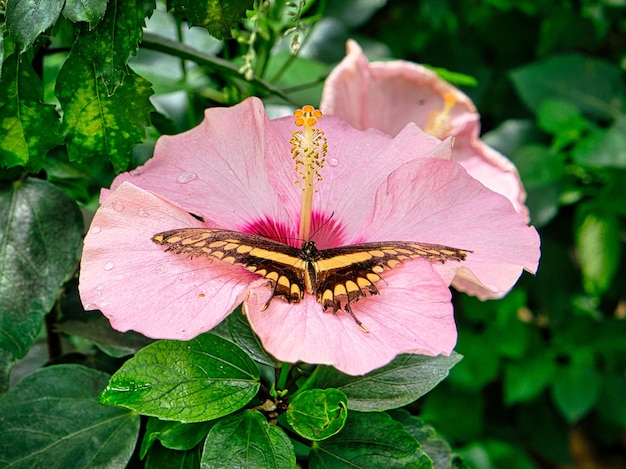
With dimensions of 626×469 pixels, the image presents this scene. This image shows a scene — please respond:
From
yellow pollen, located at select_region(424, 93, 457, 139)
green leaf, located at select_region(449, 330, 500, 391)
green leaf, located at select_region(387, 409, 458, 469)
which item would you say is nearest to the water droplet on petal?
green leaf, located at select_region(387, 409, 458, 469)

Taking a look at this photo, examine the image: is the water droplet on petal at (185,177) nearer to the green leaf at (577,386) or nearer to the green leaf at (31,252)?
the green leaf at (31,252)

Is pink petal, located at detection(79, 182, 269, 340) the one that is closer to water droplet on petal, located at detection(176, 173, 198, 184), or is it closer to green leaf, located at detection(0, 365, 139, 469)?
water droplet on petal, located at detection(176, 173, 198, 184)

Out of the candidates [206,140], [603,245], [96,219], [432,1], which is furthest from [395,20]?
[96,219]

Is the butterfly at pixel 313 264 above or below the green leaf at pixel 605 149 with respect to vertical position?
above

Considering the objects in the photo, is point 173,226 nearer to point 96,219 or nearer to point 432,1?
point 96,219

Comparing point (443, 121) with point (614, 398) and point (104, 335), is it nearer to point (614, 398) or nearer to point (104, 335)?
point (104, 335)

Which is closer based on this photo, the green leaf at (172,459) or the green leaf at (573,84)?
the green leaf at (172,459)

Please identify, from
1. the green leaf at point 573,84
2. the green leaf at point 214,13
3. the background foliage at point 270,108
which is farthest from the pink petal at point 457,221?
the green leaf at point 573,84
